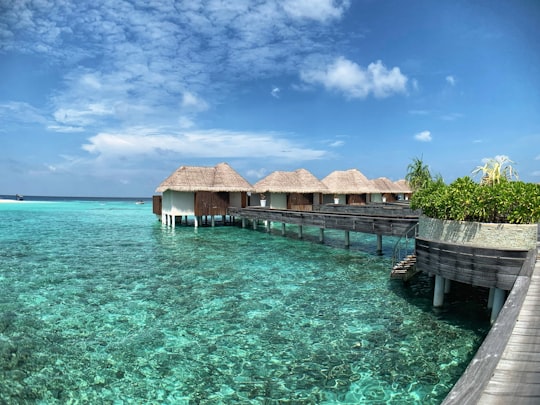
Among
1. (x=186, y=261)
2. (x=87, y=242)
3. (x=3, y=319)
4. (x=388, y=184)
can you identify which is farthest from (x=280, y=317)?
(x=388, y=184)

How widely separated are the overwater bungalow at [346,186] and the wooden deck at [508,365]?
31.7m

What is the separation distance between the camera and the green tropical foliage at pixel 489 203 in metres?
8.20

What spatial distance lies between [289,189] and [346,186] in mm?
8007

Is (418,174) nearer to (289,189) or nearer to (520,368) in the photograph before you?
(289,189)

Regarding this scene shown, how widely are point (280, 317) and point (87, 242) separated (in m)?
18.1

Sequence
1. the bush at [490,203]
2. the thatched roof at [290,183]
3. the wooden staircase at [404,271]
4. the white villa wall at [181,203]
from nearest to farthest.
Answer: the bush at [490,203], the wooden staircase at [404,271], the white villa wall at [181,203], the thatched roof at [290,183]

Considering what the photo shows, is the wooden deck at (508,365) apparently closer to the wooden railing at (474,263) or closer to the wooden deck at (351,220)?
the wooden railing at (474,263)

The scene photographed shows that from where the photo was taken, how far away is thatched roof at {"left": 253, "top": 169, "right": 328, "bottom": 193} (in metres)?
32.8

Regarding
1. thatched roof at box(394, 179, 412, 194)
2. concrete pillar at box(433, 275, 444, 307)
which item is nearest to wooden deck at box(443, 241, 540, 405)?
concrete pillar at box(433, 275, 444, 307)

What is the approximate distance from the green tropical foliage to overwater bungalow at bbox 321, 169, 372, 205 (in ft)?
88.9

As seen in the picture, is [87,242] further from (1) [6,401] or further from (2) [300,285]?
(1) [6,401]

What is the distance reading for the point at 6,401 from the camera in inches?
210

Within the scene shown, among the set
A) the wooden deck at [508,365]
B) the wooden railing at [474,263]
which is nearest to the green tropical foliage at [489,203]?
the wooden railing at [474,263]

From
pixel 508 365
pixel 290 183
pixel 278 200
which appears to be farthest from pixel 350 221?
pixel 278 200
